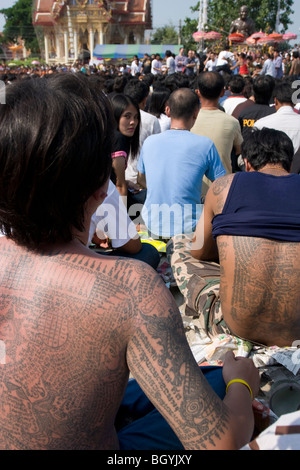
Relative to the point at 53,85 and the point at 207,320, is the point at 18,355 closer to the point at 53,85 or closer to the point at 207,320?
the point at 53,85

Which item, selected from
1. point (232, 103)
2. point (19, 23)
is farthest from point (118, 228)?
point (19, 23)

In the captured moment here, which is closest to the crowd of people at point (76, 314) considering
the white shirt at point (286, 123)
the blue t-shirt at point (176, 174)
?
the blue t-shirt at point (176, 174)

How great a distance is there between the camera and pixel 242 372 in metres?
1.39

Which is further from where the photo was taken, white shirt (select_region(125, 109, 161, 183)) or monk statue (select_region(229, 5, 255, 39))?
monk statue (select_region(229, 5, 255, 39))

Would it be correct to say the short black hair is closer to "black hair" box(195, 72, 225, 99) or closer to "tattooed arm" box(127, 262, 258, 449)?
"black hair" box(195, 72, 225, 99)

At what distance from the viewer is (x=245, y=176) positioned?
217cm

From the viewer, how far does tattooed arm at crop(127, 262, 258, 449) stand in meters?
0.97

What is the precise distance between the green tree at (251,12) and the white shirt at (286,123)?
32.8 m

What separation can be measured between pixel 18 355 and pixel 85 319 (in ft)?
0.64

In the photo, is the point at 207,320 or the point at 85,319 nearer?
the point at 85,319

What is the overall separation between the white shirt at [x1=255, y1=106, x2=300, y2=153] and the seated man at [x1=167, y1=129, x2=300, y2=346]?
6.79 ft

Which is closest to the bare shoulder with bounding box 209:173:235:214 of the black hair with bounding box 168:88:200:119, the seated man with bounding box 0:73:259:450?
the seated man with bounding box 0:73:259:450

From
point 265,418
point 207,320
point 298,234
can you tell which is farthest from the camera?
point 207,320

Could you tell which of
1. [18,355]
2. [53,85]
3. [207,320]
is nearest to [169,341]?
[18,355]
